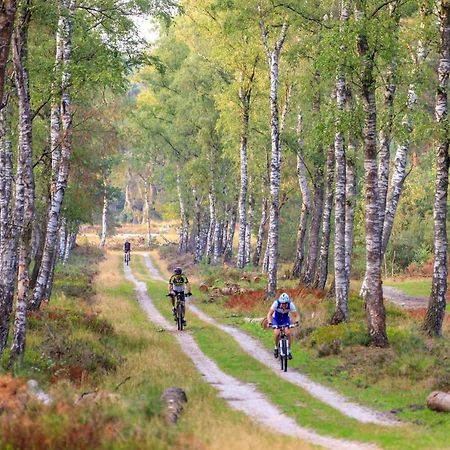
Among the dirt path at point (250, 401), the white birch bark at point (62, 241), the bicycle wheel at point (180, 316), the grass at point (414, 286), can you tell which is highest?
the white birch bark at point (62, 241)

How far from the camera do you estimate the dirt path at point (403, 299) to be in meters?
31.0

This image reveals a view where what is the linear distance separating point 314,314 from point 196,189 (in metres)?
30.0

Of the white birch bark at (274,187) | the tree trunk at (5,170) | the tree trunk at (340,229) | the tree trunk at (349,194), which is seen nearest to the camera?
the tree trunk at (5,170)

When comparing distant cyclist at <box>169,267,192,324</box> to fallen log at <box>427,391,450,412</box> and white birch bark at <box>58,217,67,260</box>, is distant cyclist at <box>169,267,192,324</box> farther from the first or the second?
white birch bark at <box>58,217,67,260</box>

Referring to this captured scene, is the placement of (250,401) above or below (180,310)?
below

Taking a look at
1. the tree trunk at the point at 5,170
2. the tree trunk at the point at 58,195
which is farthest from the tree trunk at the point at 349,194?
the tree trunk at the point at 5,170

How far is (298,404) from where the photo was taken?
13.0 metres

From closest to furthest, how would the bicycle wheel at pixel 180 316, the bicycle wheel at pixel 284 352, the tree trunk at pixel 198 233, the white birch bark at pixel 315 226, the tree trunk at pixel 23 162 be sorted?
the tree trunk at pixel 23 162, the bicycle wheel at pixel 284 352, the bicycle wheel at pixel 180 316, the white birch bark at pixel 315 226, the tree trunk at pixel 198 233

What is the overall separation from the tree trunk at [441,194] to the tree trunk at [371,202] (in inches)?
98.8

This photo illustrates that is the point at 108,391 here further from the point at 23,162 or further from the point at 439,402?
Answer: the point at 439,402

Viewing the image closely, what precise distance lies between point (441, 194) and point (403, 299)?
51.4 feet

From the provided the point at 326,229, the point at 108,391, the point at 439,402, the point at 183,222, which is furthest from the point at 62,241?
the point at 439,402

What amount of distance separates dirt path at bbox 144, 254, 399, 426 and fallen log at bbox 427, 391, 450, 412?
0.83 meters

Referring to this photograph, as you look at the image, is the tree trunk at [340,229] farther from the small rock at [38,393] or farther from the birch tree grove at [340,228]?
the small rock at [38,393]
